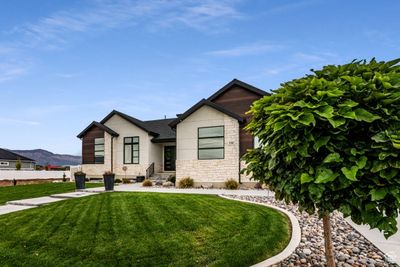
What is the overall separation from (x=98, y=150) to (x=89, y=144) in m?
A: 1.25

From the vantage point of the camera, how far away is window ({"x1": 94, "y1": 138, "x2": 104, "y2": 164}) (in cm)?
2527

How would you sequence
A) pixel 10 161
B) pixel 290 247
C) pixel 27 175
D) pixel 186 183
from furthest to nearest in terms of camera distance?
pixel 10 161, pixel 27 175, pixel 186 183, pixel 290 247

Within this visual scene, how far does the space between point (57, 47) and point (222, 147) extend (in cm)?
1028

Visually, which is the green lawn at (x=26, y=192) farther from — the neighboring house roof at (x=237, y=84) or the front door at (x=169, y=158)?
the neighboring house roof at (x=237, y=84)

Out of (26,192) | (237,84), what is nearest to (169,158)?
(237,84)

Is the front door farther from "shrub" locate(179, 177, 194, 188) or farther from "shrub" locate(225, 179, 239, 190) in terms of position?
"shrub" locate(225, 179, 239, 190)

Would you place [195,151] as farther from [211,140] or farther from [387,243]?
[387,243]

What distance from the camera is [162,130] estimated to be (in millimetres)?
25594

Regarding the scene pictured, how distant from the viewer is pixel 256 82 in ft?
63.3

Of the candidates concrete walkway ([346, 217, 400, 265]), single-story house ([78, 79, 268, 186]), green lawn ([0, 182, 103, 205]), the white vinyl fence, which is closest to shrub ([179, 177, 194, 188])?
single-story house ([78, 79, 268, 186])

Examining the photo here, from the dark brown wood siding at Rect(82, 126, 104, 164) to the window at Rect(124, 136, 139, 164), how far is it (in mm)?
2839

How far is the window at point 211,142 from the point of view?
57.2 ft

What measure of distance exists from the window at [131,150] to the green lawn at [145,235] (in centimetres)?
1464

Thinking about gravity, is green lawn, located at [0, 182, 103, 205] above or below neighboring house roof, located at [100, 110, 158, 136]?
below
